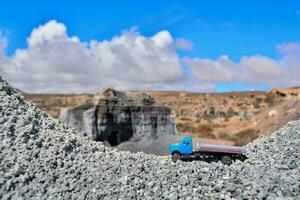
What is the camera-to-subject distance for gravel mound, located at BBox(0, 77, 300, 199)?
18.9 ft

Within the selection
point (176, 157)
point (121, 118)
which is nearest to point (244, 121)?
point (121, 118)

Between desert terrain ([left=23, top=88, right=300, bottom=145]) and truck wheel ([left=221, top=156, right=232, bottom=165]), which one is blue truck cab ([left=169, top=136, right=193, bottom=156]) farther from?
Result: desert terrain ([left=23, top=88, right=300, bottom=145])

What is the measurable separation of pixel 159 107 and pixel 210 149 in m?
19.8

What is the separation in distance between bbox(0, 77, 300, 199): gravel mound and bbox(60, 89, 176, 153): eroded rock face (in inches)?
640

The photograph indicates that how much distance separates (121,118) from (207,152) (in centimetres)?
1727

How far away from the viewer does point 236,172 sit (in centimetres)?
691

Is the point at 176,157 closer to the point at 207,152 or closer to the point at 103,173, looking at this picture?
the point at 207,152

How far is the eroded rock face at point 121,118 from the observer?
952 inches

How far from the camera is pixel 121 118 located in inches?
1015

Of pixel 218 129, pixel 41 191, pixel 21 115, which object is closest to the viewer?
pixel 41 191

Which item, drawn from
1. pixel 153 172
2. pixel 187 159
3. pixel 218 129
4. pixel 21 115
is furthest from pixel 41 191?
pixel 218 129

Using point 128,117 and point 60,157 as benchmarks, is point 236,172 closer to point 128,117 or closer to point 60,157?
point 60,157

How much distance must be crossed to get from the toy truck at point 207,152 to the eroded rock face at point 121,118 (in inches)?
605

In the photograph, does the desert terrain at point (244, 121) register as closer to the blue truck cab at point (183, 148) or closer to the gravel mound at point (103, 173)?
the blue truck cab at point (183, 148)
